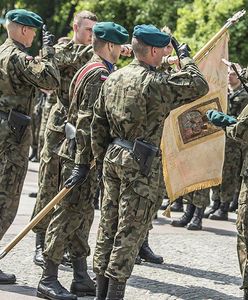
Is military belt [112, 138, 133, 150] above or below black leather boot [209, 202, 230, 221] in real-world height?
above

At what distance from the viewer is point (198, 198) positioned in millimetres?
11266

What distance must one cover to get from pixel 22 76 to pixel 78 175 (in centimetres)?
105

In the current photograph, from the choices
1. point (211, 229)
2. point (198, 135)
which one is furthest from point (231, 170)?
point (198, 135)

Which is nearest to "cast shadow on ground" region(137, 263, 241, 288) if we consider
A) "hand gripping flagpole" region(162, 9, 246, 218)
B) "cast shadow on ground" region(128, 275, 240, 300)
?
"cast shadow on ground" region(128, 275, 240, 300)

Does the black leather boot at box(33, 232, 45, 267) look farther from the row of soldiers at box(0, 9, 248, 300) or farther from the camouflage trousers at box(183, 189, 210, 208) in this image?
the camouflage trousers at box(183, 189, 210, 208)

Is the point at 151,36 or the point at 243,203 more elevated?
the point at 151,36

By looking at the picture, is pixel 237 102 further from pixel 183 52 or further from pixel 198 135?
pixel 183 52

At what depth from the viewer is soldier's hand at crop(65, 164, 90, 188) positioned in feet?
23.2

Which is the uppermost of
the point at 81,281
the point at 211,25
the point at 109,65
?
the point at 211,25

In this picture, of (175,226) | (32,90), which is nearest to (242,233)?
(32,90)

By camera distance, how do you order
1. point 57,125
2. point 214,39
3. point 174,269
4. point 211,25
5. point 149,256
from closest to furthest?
point 214,39, point 57,125, point 174,269, point 149,256, point 211,25

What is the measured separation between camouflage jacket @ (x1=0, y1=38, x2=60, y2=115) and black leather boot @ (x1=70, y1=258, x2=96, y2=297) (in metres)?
1.35

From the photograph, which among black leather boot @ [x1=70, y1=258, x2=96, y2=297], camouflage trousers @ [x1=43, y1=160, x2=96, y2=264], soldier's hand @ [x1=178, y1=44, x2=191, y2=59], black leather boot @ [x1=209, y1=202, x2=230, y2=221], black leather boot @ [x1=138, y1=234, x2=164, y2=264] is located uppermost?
soldier's hand @ [x1=178, y1=44, x2=191, y2=59]

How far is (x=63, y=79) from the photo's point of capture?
8414mm
